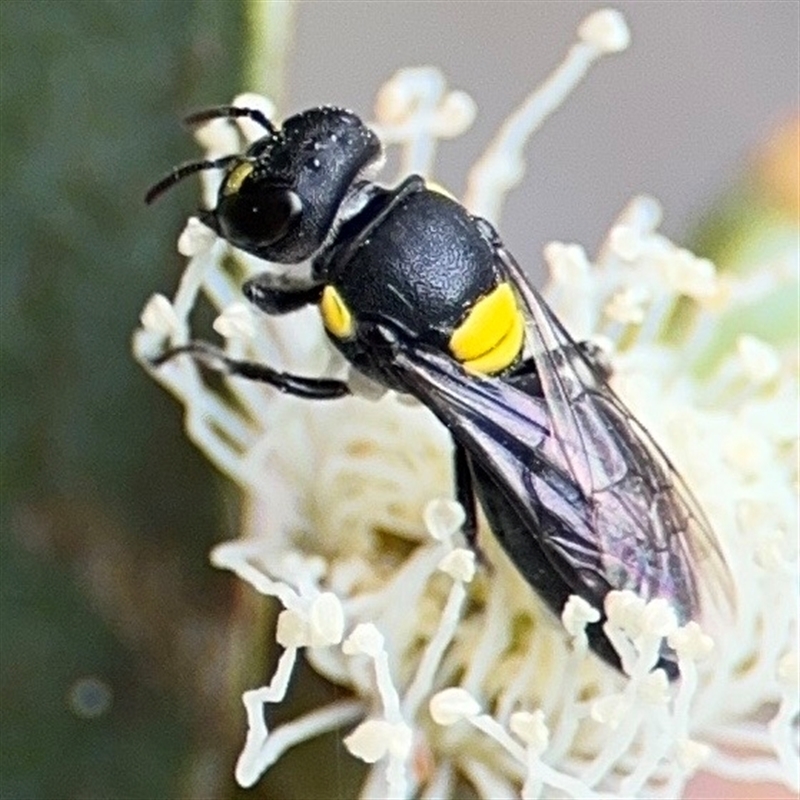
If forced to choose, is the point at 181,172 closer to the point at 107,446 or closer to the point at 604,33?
the point at 107,446

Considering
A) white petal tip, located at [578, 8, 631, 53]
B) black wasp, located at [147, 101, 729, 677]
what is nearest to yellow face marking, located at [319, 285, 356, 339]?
black wasp, located at [147, 101, 729, 677]

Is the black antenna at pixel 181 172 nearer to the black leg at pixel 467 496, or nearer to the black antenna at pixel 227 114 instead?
the black antenna at pixel 227 114

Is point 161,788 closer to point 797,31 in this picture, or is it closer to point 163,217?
point 163,217

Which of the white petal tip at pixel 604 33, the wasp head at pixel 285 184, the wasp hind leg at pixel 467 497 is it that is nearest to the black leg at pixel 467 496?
the wasp hind leg at pixel 467 497

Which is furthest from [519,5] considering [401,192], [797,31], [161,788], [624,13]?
[161,788]

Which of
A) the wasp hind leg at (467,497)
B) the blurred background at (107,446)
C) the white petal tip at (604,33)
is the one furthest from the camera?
the white petal tip at (604,33)

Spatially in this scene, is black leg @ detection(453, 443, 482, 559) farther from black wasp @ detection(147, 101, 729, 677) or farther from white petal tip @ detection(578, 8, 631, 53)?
white petal tip @ detection(578, 8, 631, 53)
